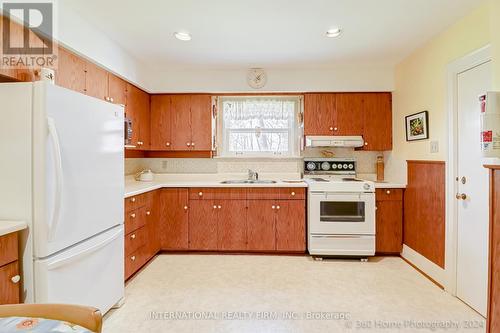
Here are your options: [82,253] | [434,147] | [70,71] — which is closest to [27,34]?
[70,71]

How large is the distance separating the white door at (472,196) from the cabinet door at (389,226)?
3.15ft

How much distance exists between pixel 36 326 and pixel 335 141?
346cm

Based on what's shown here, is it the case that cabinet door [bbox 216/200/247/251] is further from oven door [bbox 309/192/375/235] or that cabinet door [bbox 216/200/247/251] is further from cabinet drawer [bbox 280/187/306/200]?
oven door [bbox 309/192/375/235]

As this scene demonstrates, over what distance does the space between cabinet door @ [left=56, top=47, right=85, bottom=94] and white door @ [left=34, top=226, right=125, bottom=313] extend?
1230 millimetres

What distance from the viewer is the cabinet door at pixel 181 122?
3814mm

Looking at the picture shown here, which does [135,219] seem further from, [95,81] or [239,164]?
[239,164]

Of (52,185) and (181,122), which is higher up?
(181,122)

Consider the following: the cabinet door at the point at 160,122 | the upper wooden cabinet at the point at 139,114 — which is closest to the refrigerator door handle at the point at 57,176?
the upper wooden cabinet at the point at 139,114

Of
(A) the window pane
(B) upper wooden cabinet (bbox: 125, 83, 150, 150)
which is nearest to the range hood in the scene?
(A) the window pane

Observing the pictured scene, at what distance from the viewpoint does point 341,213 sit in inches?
130

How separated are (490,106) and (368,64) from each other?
208cm

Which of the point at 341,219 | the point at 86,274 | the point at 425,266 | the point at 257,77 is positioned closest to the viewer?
the point at 86,274

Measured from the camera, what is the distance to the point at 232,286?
2629mm

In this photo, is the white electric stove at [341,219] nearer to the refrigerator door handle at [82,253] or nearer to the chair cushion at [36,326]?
the refrigerator door handle at [82,253]
